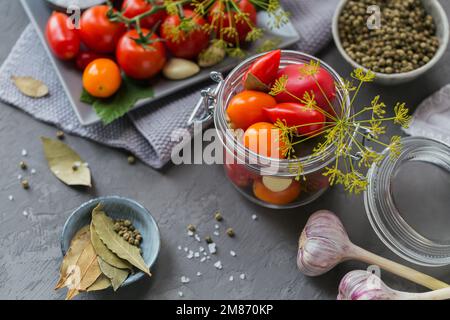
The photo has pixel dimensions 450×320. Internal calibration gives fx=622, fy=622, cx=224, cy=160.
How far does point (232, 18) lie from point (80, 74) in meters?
0.35

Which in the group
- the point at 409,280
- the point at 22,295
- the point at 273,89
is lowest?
the point at 409,280

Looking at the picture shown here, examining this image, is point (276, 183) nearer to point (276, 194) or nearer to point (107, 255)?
point (276, 194)

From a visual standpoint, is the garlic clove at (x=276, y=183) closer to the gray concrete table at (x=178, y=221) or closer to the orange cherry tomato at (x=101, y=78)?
the gray concrete table at (x=178, y=221)

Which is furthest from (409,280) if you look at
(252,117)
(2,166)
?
(2,166)

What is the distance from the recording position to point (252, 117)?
1108 mm

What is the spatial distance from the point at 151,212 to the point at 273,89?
0.40 m

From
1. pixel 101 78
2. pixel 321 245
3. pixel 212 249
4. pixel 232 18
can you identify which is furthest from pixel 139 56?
pixel 321 245

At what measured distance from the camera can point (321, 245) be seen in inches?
46.1

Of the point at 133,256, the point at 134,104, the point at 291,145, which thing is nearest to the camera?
the point at 291,145

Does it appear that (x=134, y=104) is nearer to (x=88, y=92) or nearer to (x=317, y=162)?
(x=88, y=92)

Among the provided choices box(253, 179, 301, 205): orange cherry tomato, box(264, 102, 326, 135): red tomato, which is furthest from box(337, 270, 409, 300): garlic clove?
box(264, 102, 326, 135): red tomato

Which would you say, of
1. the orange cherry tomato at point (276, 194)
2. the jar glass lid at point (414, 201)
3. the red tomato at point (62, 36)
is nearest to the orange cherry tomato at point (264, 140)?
the orange cherry tomato at point (276, 194)

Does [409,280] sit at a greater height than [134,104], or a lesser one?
lesser

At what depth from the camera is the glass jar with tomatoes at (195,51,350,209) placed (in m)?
1.08
